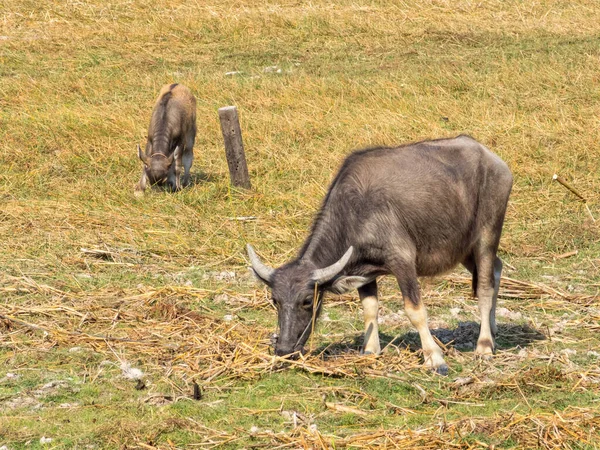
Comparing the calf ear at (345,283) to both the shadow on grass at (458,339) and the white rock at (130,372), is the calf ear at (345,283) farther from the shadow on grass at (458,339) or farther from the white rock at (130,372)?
the white rock at (130,372)

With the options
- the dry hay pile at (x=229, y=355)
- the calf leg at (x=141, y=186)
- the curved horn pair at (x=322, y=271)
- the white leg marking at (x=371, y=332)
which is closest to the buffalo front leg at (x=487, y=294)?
the dry hay pile at (x=229, y=355)

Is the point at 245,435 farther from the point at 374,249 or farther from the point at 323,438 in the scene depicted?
the point at 374,249

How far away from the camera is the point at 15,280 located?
9008 millimetres

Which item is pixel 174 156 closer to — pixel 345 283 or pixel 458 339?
pixel 458 339

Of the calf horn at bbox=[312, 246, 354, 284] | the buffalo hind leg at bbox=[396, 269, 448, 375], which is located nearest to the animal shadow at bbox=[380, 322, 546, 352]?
the buffalo hind leg at bbox=[396, 269, 448, 375]

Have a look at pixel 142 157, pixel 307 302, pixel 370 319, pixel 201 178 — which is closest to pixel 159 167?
pixel 142 157

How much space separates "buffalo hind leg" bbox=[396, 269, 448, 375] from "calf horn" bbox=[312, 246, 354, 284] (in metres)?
0.51

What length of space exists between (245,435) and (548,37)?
644 inches

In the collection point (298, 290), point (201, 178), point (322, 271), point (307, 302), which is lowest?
point (201, 178)

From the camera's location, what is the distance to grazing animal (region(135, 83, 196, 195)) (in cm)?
1285

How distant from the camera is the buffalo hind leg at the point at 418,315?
6988mm

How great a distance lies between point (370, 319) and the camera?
7.29m

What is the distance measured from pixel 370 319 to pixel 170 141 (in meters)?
6.90

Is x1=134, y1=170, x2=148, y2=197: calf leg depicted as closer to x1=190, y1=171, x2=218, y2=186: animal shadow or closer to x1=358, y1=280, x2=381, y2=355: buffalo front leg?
x1=190, y1=171, x2=218, y2=186: animal shadow
